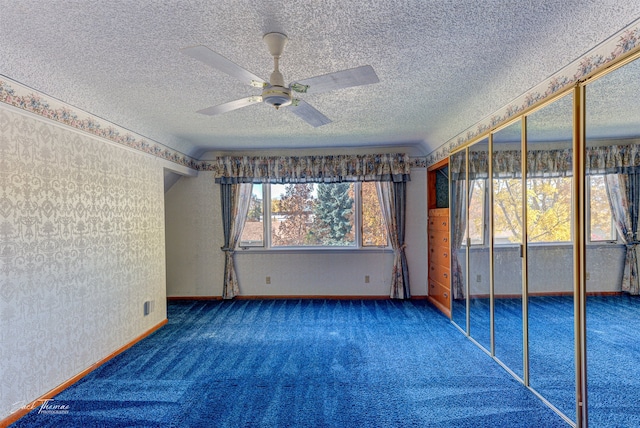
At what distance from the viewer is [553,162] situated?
2148 mm

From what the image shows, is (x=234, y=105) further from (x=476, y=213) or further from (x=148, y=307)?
(x=148, y=307)

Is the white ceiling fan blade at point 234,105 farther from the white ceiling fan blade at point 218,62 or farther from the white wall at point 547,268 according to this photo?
the white wall at point 547,268

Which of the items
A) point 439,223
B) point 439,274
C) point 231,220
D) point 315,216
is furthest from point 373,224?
point 231,220

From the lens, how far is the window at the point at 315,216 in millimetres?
5188

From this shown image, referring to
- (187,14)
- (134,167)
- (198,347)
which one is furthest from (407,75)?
(198,347)

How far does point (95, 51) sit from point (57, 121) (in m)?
0.84

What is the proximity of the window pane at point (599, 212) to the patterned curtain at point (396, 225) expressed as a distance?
10.5 feet

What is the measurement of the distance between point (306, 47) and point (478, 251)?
2.49 meters

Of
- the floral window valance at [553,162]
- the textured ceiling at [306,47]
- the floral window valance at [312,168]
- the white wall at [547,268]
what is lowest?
the white wall at [547,268]

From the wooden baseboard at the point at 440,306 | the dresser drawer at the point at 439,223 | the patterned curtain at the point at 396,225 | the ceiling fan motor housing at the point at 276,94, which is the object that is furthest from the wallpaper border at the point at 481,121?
the wooden baseboard at the point at 440,306

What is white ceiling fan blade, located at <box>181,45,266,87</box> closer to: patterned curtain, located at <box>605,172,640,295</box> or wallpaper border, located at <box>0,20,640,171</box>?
wallpaper border, located at <box>0,20,640,171</box>

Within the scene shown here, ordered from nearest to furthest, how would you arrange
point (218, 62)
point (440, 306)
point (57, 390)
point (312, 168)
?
point (218, 62), point (57, 390), point (440, 306), point (312, 168)

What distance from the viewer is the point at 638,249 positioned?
1687mm

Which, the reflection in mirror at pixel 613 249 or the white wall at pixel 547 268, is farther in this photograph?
the white wall at pixel 547 268
